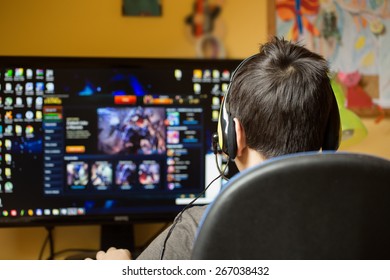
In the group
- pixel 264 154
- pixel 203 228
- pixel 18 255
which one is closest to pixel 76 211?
pixel 18 255

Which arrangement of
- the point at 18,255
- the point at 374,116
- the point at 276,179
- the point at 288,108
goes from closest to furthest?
the point at 276,179
the point at 288,108
the point at 18,255
the point at 374,116

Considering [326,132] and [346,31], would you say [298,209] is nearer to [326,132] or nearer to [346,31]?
[326,132]

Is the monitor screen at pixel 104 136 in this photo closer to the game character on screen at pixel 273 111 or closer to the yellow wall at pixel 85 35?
the yellow wall at pixel 85 35

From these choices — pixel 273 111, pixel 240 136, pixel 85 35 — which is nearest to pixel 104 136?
pixel 85 35

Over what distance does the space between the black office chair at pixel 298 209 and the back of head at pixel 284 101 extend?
0.27 m

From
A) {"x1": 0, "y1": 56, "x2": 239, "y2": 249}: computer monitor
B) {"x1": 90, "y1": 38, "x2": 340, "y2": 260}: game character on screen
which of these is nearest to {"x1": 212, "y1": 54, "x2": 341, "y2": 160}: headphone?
{"x1": 90, "y1": 38, "x2": 340, "y2": 260}: game character on screen

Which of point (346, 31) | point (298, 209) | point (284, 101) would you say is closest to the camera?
point (298, 209)

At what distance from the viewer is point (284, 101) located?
3.09ft

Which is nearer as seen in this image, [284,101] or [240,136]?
[284,101]

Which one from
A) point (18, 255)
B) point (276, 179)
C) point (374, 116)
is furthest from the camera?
point (374, 116)

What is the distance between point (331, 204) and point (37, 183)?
1277mm

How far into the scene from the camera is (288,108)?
0.95 metres

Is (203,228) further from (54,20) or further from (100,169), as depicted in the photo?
(54,20)

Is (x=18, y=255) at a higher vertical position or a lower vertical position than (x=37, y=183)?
lower
